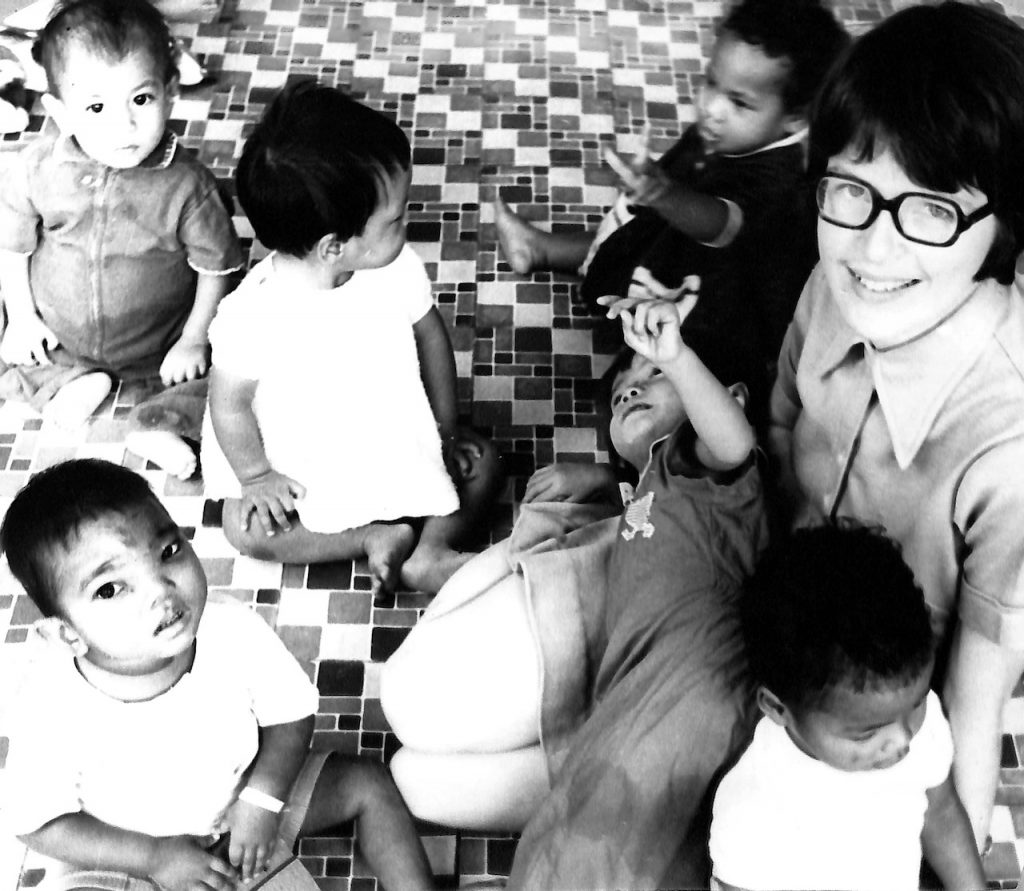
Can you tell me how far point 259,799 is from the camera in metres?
1.39

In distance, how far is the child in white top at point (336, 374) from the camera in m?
1.48

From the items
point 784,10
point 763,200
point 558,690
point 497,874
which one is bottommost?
point 497,874

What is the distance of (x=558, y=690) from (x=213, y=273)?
97 centimetres

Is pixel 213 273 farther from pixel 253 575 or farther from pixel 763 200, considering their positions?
A: pixel 763 200

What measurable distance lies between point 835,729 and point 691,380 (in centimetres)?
42

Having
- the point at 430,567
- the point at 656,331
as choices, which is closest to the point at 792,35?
the point at 656,331

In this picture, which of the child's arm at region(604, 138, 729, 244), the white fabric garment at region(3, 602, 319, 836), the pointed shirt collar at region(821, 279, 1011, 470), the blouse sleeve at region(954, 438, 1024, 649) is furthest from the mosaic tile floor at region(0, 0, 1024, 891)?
the pointed shirt collar at region(821, 279, 1011, 470)

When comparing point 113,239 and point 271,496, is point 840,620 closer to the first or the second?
point 271,496

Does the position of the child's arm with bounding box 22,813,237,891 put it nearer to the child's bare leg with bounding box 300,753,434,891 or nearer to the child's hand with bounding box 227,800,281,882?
the child's hand with bounding box 227,800,281,882

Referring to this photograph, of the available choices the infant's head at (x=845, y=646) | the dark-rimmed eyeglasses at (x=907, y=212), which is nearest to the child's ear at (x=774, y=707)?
the infant's head at (x=845, y=646)

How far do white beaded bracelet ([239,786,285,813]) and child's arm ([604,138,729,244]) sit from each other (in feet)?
3.15

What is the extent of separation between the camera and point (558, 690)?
1394mm

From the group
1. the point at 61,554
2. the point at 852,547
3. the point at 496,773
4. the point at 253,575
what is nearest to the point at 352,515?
the point at 253,575

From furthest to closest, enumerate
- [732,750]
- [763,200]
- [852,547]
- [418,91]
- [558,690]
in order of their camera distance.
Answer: [418,91]
[763,200]
[558,690]
[732,750]
[852,547]
